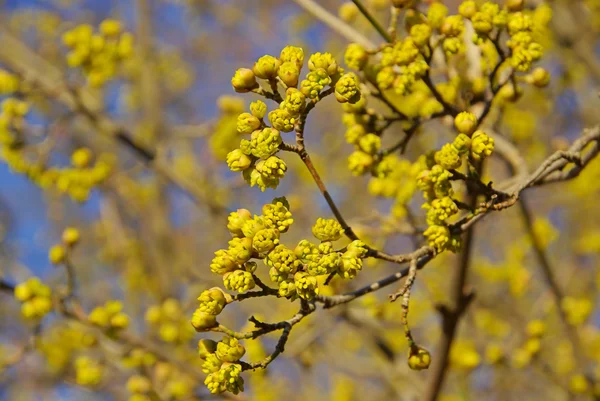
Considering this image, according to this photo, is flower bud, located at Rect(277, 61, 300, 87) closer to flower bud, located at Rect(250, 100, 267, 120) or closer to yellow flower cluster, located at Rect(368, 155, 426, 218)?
flower bud, located at Rect(250, 100, 267, 120)

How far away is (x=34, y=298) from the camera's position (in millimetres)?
2223

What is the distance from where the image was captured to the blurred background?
9.64 ft

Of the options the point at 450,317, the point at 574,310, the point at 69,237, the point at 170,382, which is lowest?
the point at 450,317

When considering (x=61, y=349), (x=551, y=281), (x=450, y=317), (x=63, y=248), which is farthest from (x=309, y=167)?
(x=61, y=349)

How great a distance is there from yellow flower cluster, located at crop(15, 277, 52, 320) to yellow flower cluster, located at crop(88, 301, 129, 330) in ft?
0.56

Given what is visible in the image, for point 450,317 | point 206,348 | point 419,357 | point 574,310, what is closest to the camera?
point 206,348

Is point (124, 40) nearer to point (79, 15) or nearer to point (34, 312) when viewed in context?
point (34, 312)

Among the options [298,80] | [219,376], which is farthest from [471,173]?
[219,376]

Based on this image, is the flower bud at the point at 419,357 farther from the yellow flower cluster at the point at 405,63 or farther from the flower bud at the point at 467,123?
the yellow flower cluster at the point at 405,63

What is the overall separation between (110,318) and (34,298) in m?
0.28

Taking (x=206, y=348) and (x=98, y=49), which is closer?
(x=206, y=348)

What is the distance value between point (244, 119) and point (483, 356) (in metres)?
2.54

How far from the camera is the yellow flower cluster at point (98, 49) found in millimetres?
2818

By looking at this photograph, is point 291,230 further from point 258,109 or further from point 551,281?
point 258,109
